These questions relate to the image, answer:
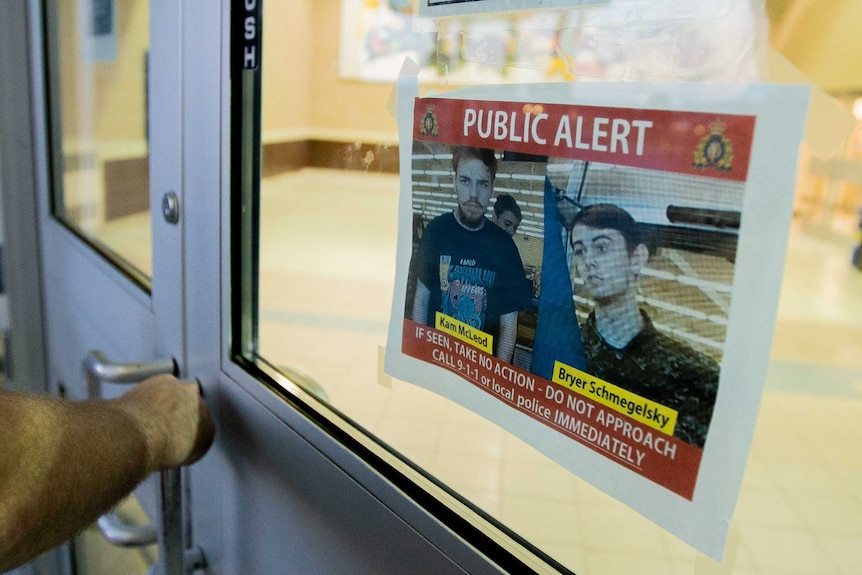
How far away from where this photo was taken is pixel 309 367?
3.19ft

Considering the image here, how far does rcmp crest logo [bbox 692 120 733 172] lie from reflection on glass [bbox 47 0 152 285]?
94 cm

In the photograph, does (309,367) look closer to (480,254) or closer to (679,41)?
(480,254)

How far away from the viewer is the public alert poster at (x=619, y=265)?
0.34 m

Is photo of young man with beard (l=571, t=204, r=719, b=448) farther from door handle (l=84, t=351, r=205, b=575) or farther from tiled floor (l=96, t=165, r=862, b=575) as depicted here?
door handle (l=84, t=351, r=205, b=575)

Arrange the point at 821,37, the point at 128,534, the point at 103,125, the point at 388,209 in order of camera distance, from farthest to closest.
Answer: the point at 103,125 < the point at 128,534 < the point at 388,209 < the point at 821,37

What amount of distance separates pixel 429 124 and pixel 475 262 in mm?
113

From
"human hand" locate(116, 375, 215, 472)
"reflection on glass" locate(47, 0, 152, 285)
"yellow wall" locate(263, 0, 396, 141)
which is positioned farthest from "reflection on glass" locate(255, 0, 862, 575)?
"reflection on glass" locate(47, 0, 152, 285)

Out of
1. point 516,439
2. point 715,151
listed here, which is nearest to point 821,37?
point 715,151

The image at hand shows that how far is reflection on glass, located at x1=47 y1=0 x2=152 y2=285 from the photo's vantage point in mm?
1152

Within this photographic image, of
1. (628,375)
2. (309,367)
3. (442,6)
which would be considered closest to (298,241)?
(309,367)

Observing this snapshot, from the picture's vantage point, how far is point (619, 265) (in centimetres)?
39

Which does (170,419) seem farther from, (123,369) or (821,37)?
(821,37)

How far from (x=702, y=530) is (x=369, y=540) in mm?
345

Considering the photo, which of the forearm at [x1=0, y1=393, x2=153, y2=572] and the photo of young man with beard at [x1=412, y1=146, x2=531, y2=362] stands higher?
the photo of young man with beard at [x1=412, y1=146, x2=531, y2=362]
